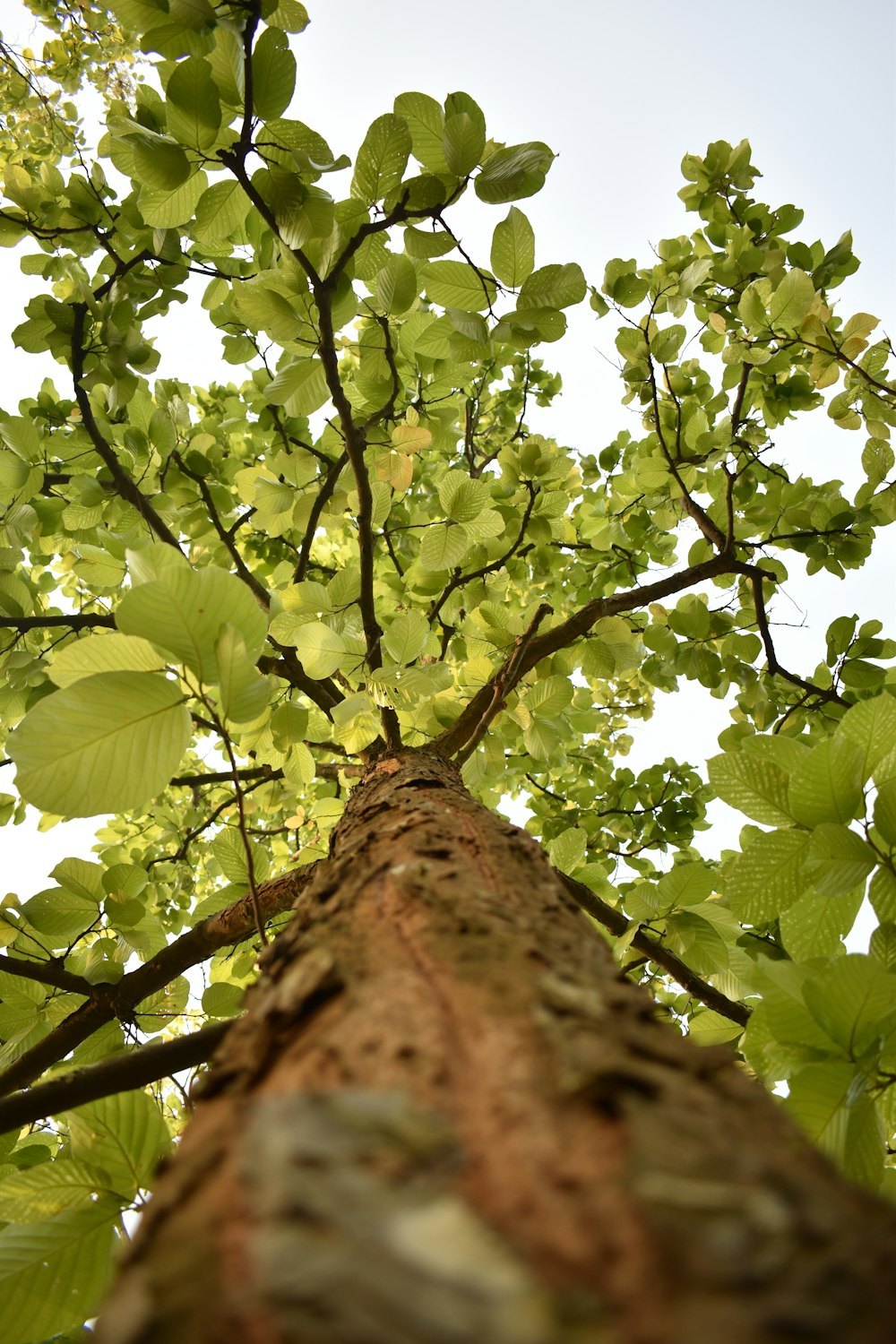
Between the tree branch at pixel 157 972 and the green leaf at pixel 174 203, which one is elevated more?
A: the green leaf at pixel 174 203

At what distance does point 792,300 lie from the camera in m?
2.26

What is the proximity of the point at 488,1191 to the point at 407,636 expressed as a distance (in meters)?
1.53

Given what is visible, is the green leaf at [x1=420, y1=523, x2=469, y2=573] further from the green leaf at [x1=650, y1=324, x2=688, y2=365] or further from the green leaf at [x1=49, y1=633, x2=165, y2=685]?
the green leaf at [x1=49, y1=633, x2=165, y2=685]

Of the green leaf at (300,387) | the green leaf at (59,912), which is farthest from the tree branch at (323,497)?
the green leaf at (59,912)

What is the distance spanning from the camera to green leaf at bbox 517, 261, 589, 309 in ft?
5.40

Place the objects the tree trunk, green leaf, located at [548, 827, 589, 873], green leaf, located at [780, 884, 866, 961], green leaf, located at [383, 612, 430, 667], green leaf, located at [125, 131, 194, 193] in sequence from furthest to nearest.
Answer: green leaf, located at [548, 827, 589, 873], green leaf, located at [383, 612, 430, 667], green leaf, located at [125, 131, 194, 193], green leaf, located at [780, 884, 866, 961], the tree trunk

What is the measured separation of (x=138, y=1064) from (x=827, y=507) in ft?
8.25

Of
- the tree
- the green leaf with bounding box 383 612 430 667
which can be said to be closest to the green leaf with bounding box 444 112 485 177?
the tree

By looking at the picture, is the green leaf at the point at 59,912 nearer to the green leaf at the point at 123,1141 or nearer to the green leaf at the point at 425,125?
the green leaf at the point at 123,1141

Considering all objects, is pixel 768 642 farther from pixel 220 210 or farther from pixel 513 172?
pixel 220 210

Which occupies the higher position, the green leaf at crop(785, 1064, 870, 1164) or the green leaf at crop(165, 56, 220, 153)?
the green leaf at crop(165, 56, 220, 153)

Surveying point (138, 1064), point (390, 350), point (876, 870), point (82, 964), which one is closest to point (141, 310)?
point (390, 350)

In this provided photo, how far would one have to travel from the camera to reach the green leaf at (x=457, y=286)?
174 cm

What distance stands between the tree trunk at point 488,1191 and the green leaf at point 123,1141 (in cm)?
44
